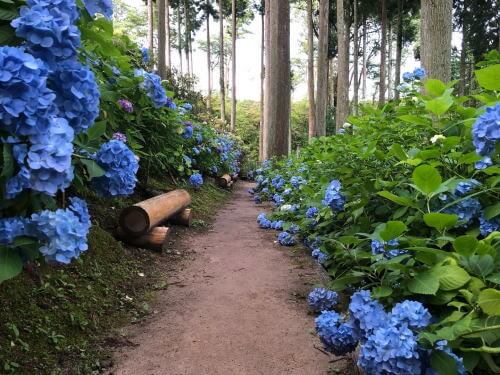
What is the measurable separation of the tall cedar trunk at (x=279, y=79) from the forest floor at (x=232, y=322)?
23.3ft

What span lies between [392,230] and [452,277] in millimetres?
254

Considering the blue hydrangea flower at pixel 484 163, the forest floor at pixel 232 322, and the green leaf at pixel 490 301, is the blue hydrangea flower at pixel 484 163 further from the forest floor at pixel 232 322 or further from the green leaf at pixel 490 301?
the forest floor at pixel 232 322

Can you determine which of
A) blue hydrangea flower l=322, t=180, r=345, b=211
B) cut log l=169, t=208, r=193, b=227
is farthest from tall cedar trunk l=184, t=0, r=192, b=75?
blue hydrangea flower l=322, t=180, r=345, b=211

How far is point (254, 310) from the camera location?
2.86 metres

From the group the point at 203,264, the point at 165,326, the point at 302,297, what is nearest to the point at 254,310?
the point at 302,297

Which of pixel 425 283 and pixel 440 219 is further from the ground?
pixel 440 219

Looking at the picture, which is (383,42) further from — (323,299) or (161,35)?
(323,299)

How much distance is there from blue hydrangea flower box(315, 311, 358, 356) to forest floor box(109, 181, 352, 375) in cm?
38

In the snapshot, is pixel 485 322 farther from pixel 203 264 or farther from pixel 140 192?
pixel 140 192

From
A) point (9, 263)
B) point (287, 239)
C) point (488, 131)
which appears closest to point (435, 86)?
point (488, 131)

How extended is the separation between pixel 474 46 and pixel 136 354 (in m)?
19.8

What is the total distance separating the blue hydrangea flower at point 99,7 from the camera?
156cm

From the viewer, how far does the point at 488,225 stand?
1733 mm

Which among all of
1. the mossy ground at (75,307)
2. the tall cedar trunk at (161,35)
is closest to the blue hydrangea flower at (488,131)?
the mossy ground at (75,307)
